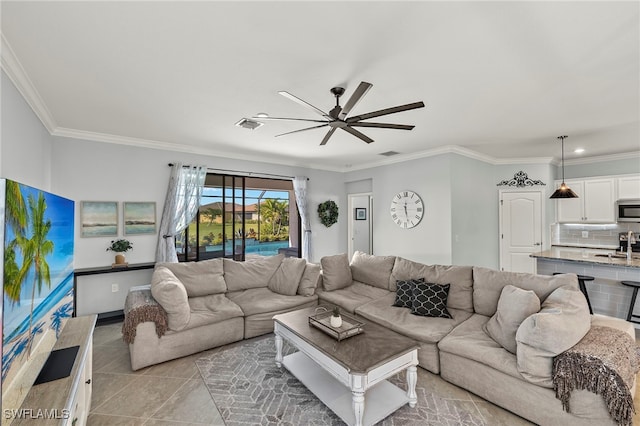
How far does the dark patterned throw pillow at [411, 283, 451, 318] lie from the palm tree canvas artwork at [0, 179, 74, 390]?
3007 millimetres

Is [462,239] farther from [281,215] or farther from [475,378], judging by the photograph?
[281,215]

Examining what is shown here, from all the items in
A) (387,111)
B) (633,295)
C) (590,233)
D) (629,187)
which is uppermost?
(387,111)

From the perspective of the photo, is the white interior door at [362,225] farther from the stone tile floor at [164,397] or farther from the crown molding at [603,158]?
the stone tile floor at [164,397]

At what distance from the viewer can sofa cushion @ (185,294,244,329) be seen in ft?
10.1

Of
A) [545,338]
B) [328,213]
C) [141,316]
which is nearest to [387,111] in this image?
[545,338]

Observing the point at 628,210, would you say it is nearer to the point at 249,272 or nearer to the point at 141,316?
the point at 249,272

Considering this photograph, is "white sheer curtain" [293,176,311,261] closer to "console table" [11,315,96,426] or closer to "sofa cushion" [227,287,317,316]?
"sofa cushion" [227,287,317,316]

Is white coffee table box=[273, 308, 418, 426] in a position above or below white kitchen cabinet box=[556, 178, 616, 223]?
below

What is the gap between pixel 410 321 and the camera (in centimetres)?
291

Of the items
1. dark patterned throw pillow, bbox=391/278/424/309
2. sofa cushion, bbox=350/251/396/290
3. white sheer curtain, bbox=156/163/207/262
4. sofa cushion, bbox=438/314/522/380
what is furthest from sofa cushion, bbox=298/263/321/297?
white sheer curtain, bbox=156/163/207/262

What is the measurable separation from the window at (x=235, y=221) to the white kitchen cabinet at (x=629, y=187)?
19.3 feet

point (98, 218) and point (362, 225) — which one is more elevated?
point (98, 218)

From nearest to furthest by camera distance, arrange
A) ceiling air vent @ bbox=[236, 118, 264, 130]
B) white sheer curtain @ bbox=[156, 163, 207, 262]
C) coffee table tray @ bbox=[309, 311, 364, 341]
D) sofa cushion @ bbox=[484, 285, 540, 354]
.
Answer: sofa cushion @ bbox=[484, 285, 540, 354], coffee table tray @ bbox=[309, 311, 364, 341], ceiling air vent @ bbox=[236, 118, 264, 130], white sheer curtain @ bbox=[156, 163, 207, 262]

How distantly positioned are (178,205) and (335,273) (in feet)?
8.97
